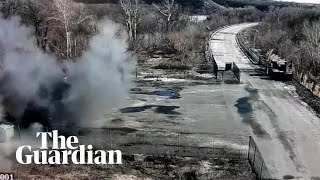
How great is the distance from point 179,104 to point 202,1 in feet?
254

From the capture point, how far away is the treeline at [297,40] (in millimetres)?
38344

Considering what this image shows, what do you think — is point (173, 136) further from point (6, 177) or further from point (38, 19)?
point (38, 19)

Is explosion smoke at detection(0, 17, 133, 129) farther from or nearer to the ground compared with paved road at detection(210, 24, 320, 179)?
farther from the ground

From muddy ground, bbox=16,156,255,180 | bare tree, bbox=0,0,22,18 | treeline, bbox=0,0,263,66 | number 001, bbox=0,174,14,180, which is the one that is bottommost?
muddy ground, bbox=16,156,255,180

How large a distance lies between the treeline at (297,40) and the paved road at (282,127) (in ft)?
20.0

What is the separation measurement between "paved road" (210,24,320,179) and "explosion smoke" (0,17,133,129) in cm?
904

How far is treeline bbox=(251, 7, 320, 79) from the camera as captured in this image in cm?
3834

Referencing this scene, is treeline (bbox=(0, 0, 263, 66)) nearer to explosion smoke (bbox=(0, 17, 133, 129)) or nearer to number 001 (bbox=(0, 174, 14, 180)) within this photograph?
explosion smoke (bbox=(0, 17, 133, 129))

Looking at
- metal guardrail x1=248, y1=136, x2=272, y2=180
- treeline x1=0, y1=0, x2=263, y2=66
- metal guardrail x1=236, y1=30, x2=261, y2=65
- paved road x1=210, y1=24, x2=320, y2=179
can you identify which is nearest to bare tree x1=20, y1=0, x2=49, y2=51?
treeline x1=0, y1=0, x2=263, y2=66

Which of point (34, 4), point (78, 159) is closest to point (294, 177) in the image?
point (78, 159)

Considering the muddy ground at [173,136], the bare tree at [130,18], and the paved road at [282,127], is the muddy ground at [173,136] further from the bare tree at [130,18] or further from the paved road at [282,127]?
the bare tree at [130,18]

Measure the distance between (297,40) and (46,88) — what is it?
3647 centimetres

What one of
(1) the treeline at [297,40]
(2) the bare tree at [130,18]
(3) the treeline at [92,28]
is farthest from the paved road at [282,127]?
(2) the bare tree at [130,18]

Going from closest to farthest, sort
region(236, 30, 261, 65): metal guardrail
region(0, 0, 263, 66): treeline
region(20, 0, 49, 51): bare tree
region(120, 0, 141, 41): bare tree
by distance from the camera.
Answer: region(0, 0, 263, 66): treeline, region(20, 0, 49, 51): bare tree, region(236, 30, 261, 65): metal guardrail, region(120, 0, 141, 41): bare tree
